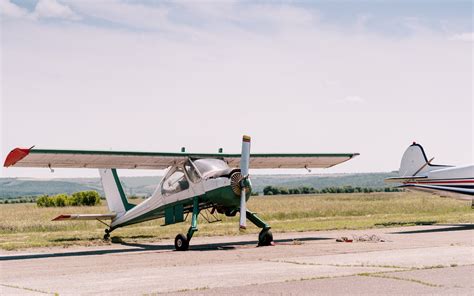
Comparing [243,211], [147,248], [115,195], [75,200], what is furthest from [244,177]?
[75,200]

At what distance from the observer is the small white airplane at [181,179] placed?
18.1 meters

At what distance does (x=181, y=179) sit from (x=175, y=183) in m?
0.30

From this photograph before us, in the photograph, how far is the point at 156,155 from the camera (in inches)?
781

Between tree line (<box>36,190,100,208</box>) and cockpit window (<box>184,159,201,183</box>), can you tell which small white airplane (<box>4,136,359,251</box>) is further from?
tree line (<box>36,190,100,208</box>)

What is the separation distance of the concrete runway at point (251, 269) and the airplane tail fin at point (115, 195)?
2.37 m

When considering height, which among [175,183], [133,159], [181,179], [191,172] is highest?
[133,159]

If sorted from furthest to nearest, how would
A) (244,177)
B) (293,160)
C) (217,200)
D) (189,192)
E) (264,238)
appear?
1. (293,160)
2. (189,192)
3. (264,238)
4. (217,200)
5. (244,177)

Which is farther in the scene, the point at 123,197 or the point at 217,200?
the point at 123,197

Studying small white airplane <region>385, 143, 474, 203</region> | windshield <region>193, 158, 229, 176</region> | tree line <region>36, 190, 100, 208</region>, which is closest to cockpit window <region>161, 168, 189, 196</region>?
windshield <region>193, 158, 229, 176</region>

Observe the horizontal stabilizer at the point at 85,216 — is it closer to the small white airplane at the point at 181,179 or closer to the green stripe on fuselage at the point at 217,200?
the small white airplane at the point at 181,179

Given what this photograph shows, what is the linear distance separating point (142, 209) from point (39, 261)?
591 cm

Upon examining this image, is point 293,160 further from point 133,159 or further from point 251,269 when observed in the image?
point 251,269

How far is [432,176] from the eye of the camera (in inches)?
1242

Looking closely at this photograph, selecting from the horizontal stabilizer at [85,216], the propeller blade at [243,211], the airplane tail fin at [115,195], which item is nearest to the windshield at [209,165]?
the propeller blade at [243,211]
